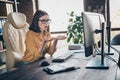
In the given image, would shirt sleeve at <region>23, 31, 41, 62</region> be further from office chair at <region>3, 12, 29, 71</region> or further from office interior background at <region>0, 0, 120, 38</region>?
office interior background at <region>0, 0, 120, 38</region>

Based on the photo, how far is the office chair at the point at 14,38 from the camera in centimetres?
244

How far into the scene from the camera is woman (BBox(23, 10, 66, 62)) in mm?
2059

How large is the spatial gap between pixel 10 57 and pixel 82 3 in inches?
90.8

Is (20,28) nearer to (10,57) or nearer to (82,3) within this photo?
(10,57)

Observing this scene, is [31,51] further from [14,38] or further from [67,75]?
[67,75]

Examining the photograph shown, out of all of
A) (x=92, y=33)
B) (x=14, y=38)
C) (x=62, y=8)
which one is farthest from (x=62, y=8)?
(x=92, y=33)

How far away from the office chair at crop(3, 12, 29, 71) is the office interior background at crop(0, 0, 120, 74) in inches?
38.3

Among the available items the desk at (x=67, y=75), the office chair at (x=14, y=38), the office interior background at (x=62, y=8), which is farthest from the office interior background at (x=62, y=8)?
the desk at (x=67, y=75)

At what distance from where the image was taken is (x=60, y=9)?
4.32 meters

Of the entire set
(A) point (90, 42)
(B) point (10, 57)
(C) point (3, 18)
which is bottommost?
(B) point (10, 57)

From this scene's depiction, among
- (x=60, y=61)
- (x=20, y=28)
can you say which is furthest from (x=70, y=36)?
(x=60, y=61)

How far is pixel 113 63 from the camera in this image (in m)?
1.64

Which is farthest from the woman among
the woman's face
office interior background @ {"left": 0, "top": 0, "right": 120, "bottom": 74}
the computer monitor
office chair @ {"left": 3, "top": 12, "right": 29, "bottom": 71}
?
office interior background @ {"left": 0, "top": 0, "right": 120, "bottom": 74}

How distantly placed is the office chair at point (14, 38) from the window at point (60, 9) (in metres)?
1.59
